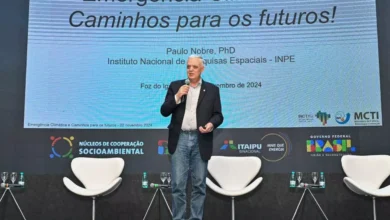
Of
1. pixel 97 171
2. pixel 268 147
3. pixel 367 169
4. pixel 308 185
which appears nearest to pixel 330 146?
pixel 367 169

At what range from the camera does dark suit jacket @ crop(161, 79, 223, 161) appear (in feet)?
9.93

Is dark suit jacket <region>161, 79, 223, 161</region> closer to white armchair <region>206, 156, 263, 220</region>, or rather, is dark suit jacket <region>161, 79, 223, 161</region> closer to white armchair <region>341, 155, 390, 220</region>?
white armchair <region>206, 156, 263, 220</region>

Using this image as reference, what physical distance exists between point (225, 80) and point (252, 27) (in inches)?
27.7

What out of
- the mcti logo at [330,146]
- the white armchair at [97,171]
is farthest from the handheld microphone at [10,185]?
the mcti logo at [330,146]

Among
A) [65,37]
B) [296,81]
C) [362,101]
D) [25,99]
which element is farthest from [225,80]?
[25,99]

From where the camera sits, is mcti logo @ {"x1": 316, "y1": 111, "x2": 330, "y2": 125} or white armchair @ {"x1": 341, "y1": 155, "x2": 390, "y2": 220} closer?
white armchair @ {"x1": 341, "y1": 155, "x2": 390, "y2": 220}

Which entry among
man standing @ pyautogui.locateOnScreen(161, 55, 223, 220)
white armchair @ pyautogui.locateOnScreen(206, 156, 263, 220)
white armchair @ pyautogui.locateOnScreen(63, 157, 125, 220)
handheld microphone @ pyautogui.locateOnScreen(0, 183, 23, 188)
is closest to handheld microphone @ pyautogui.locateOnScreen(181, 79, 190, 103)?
man standing @ pyautogui.locateOnScreen(161, 55, 223, 220)

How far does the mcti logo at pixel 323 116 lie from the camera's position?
453 centimetres

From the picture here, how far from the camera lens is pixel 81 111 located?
181 inches

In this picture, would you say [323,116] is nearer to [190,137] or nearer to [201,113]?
[201,113]

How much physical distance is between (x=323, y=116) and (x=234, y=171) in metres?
1.19

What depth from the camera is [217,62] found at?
183 inches

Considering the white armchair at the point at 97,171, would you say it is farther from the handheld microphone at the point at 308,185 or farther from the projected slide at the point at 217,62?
the handheld microphone at the point at 308,185

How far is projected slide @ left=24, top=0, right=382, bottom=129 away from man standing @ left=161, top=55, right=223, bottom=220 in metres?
1.49
